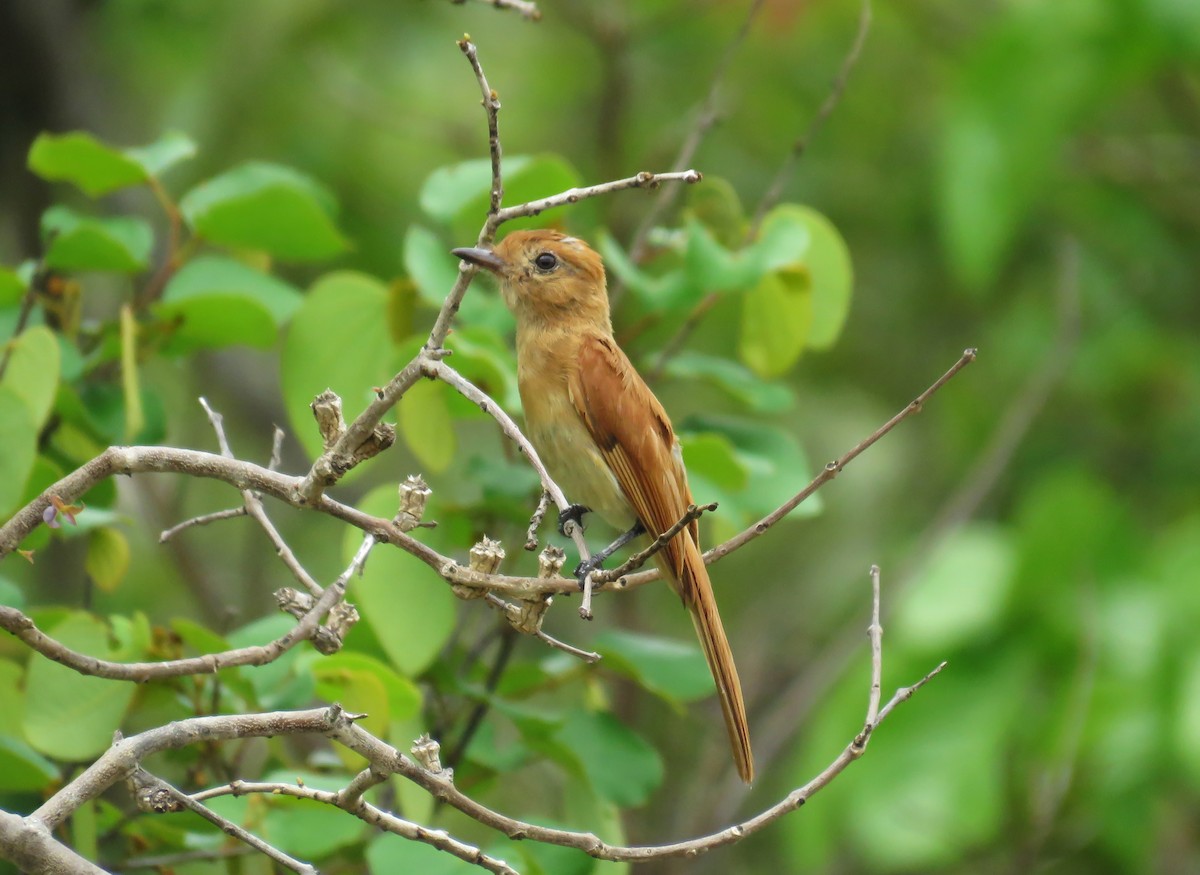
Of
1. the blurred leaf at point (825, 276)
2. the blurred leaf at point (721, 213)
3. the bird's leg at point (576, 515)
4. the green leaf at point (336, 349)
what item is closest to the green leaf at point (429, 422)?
the green leaf at point (336, 349)

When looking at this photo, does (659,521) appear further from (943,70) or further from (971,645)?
(943,70)

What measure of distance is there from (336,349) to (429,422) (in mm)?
378

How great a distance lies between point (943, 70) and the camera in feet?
21.7

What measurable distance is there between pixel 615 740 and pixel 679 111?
3.93 m

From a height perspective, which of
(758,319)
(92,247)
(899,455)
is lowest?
(92,247)

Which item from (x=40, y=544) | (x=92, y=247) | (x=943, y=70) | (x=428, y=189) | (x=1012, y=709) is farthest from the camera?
(x=943, y=70)

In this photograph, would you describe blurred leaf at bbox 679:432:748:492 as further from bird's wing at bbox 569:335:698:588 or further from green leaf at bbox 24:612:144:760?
green leaf at bbox 24:612:144:760

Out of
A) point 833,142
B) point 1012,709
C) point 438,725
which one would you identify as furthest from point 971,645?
point 833,142

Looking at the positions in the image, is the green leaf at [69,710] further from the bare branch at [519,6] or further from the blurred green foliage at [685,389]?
the bare branch at [519,6]

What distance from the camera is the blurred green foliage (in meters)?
3.38

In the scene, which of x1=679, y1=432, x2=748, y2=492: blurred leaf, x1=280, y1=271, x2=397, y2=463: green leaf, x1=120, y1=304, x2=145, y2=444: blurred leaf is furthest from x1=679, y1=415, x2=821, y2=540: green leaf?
x1=120, y1=304, x2=145, y2=444: blurred leaf

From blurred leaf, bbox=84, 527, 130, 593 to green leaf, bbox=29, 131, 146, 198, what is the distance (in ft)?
2.96

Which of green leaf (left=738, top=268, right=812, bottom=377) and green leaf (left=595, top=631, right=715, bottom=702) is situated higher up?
green leaf (left=738, top=268, right=812, bottom=377)

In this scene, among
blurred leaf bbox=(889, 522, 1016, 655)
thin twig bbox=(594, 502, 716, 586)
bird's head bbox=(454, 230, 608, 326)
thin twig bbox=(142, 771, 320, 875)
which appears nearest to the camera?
thin twig bbox=(142, 771, 320, 875)
